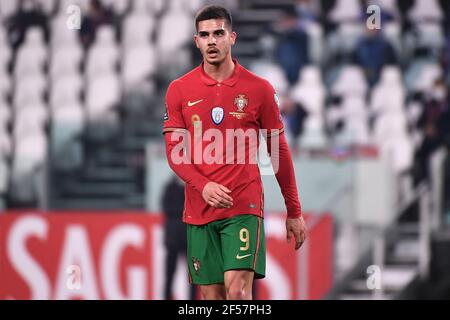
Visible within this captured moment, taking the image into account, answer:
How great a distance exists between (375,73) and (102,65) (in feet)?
7.12

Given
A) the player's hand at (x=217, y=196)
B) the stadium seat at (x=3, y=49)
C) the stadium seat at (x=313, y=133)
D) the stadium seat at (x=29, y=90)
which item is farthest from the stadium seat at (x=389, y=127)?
the player's hand at (x=217, y=196)

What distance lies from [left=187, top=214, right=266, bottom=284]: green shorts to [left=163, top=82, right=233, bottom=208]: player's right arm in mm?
184

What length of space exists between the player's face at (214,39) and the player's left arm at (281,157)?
0.24 metres

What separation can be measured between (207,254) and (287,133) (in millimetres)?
4223

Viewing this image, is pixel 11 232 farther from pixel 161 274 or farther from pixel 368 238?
pixel 368 238

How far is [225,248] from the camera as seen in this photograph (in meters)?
4.37

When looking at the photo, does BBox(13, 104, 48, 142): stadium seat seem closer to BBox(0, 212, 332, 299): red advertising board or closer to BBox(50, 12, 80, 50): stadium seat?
BBox(50, 12, 80, 50): stadium seat

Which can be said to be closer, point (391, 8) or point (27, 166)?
point (27, 166)

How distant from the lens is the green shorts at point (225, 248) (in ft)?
14.2

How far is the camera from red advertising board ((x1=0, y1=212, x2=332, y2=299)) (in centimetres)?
819

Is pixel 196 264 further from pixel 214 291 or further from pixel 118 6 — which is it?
pixel 118 6

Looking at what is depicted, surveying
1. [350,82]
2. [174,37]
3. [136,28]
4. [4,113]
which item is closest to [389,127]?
[350,82]

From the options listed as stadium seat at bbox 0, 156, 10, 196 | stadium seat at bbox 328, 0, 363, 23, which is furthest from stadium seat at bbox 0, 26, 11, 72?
stadium seat at bbox 328, 0, 363, 23
